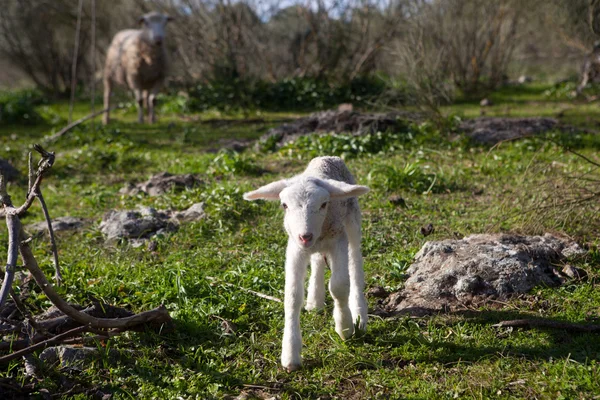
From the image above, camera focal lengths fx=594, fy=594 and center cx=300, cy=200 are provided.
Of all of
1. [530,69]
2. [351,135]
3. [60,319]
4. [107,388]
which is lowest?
[107,388]

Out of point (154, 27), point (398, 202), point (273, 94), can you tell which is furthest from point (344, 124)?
point (154, 27)

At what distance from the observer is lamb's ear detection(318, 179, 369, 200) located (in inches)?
139

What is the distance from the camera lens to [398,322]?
4117 millimetres

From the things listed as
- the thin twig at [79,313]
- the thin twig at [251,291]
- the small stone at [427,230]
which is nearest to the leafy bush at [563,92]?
the small stone at [427,230]

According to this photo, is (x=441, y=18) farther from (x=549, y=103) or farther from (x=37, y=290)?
(x=37, y=290)

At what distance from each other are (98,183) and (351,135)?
11.9 ft

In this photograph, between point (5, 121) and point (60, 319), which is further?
point (5, 121)

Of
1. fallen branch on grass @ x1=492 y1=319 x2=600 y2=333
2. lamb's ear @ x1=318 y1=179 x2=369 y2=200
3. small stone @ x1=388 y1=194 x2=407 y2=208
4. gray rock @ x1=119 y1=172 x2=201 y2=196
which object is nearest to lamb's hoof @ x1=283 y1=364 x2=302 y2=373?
lamb's ear @ x1=318 y1=179 x2=369 y2=200

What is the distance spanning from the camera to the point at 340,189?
11.8 feet

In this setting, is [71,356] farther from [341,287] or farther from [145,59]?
[145,59]

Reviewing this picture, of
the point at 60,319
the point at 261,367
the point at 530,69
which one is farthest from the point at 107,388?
the point at 530,69

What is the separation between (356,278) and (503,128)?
5.86 m

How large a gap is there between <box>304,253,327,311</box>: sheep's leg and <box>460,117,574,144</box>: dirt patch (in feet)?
16.8

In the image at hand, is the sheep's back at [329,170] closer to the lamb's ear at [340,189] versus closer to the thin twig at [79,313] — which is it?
the lamb's ear at [340,189]
